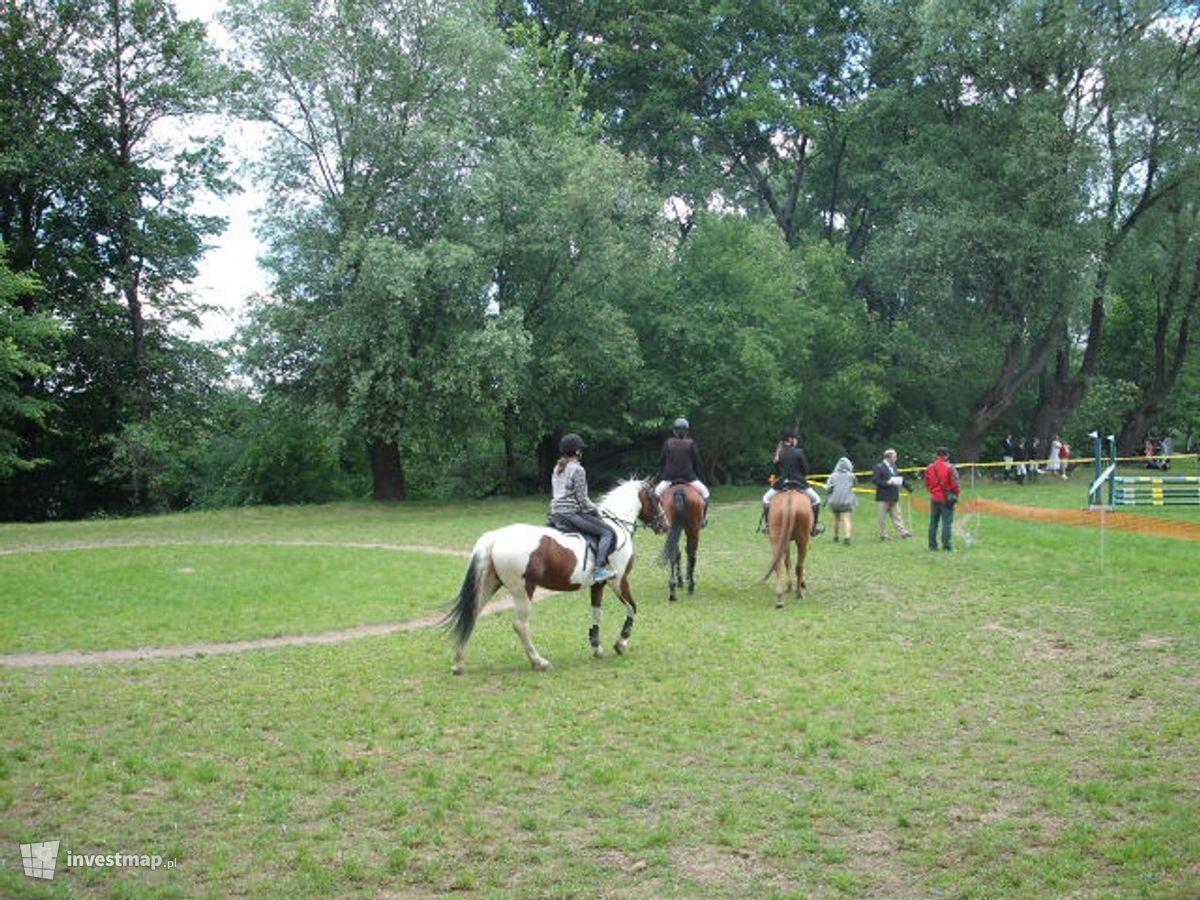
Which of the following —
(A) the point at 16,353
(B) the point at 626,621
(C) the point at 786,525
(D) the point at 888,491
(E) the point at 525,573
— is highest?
(A) the point at 16,353

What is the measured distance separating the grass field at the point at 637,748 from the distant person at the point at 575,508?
53.6 inches

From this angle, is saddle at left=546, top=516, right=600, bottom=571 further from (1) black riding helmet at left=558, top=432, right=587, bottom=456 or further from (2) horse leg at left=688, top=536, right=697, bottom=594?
(2) horse leg at left=688, top=536, right=697, bottom=594

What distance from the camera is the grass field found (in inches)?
252

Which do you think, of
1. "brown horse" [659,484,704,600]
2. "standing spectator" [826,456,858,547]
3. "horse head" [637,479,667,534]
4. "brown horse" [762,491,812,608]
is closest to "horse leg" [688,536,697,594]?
"brown horse" [659,484,704,600]

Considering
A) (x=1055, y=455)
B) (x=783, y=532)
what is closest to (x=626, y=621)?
(x=783, y=532)

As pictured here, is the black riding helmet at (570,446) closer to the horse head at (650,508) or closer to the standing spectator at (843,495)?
the horse head at (650,508)

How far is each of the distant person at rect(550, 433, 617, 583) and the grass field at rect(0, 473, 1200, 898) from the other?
136 cm

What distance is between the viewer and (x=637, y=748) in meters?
8.68

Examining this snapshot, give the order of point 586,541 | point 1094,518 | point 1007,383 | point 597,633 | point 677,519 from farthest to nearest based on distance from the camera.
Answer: point 1007,383, point 1094,518, point 677,519, point 597,633, point 586,541

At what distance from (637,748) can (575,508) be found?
13.3 ft

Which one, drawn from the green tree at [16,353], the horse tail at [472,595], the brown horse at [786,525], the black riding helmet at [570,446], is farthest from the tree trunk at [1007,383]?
the horse tail at [472,595]

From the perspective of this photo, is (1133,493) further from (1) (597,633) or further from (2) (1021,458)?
(2) (1021,458)

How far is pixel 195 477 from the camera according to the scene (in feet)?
138

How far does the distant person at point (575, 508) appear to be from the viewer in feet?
39.9
